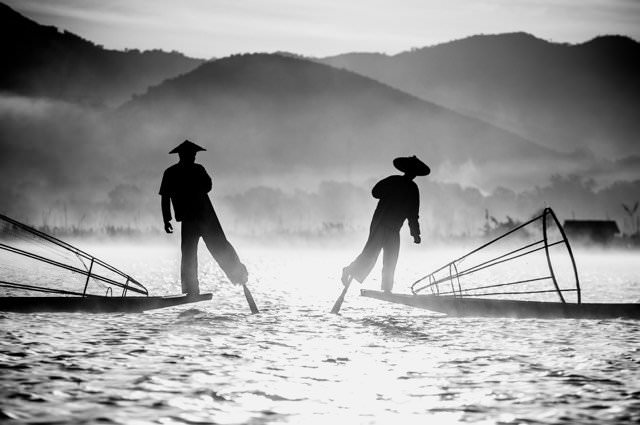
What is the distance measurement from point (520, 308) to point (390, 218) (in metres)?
3.22

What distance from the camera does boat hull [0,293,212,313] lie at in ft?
44.4

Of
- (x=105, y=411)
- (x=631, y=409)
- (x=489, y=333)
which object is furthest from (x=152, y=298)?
(x=631, y=409)

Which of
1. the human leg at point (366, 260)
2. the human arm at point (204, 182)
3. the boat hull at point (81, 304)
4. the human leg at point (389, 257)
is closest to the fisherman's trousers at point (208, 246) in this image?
the human arm at point (204, 182)

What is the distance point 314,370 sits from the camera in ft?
28.0

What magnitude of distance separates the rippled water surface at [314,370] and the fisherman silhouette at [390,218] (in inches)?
83.6

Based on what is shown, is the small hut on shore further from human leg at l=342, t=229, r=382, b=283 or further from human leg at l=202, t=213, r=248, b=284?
human leg at l=202, t=213, r=248, b=284

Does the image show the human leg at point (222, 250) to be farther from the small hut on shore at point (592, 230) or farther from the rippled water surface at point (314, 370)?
the small hut on shore at point (592, 230)

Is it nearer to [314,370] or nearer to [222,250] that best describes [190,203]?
[222,250]

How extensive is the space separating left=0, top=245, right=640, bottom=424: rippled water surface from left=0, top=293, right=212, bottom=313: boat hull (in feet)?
1.17

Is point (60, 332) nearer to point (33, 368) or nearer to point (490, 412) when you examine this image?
point (33, 368)

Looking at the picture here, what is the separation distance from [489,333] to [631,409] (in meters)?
5.23

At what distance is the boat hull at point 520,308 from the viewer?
13586 millimetres

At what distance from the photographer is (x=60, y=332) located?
11109 millimetres

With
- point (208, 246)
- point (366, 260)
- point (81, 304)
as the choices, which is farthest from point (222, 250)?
point (81, 304)
